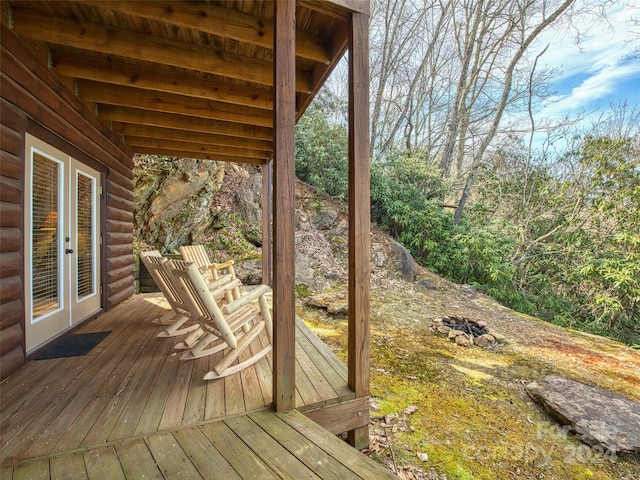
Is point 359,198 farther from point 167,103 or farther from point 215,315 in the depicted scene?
point 167,103

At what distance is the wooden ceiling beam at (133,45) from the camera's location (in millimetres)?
2100

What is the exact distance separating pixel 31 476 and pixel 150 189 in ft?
18.5

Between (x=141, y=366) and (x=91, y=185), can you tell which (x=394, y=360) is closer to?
(x=141, y=366)

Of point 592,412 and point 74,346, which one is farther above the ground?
point 74,346

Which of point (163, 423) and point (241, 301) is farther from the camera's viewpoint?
point (241, 301)

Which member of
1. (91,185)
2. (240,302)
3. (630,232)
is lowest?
(240,302)

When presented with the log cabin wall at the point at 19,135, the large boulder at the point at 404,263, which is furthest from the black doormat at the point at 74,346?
the large boulder at the point at 404,263

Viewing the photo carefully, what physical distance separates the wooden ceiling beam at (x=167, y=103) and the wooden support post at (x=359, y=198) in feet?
6.21

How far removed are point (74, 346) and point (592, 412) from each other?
4.72 meters

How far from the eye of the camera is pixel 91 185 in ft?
11.4

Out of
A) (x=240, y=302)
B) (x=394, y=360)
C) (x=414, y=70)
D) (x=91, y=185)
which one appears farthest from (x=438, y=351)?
(x=414, y=70)

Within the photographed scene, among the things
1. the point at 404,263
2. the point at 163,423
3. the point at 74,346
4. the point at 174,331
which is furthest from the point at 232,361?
the point at 404,263

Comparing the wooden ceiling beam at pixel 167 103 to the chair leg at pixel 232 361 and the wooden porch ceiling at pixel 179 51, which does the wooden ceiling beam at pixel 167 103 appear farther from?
the chair leg at pixel 232 361

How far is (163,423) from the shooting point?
60.6 inches
